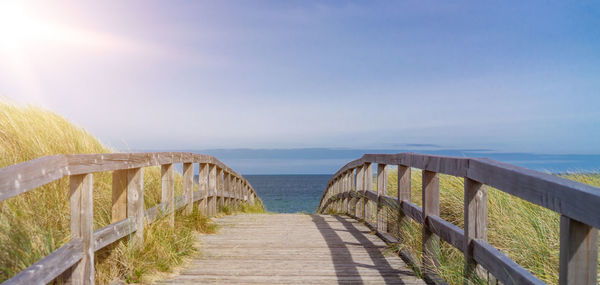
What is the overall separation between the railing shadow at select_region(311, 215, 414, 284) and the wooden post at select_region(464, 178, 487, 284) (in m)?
0.90

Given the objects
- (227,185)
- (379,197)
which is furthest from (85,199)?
(227,185)

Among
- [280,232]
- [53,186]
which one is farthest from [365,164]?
[53,186]

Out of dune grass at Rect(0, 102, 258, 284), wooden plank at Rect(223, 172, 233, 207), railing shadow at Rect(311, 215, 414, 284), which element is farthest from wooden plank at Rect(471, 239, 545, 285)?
wooden plank at Rect(223, 172, 233, 207)

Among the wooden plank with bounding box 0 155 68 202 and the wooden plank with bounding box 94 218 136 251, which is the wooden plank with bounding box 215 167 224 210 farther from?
the wooden plank with bounding box 0 155 68 202

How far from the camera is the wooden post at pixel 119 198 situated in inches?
160

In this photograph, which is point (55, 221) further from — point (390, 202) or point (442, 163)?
point (390, 202)

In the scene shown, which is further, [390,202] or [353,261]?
[390,202]

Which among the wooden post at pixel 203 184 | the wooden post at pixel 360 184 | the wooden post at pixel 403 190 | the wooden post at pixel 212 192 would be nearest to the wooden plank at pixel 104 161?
the wooden post at pixel 403 190

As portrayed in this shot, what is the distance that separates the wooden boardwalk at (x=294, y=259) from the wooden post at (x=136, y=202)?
55 centimetres

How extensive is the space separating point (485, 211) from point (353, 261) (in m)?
1.90

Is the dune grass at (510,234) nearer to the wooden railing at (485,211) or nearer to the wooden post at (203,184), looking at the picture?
the wooden railing at (485,211)

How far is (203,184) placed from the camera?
26.6 feet

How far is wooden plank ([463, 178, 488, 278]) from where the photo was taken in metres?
3.15

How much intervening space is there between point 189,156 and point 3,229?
3.91 metres
